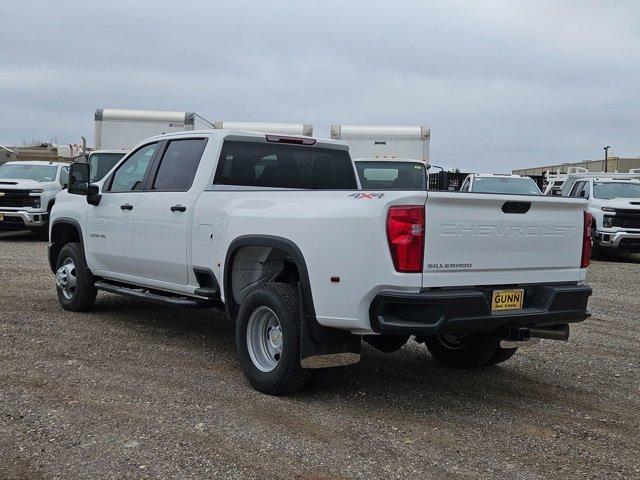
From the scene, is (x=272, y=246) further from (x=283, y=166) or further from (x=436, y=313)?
(x=283, y=166)

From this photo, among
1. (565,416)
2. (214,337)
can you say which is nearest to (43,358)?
(214,337)

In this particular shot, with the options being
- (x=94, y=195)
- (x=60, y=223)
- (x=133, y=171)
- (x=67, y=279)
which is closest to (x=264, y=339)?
(x=133, y=171)

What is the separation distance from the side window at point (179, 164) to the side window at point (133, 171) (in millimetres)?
290

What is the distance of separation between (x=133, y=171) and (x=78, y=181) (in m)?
0.67

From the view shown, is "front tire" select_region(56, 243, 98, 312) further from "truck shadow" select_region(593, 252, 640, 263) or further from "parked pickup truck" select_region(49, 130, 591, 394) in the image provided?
"truck shadow" select_region(593, 252, 640, 263)

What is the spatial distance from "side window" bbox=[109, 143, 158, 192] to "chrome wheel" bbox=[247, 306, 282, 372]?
7.68 feet

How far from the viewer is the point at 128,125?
57.2 feet

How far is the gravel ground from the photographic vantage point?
161 inches

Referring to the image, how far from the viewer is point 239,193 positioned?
226 inches

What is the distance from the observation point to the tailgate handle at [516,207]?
193 inches

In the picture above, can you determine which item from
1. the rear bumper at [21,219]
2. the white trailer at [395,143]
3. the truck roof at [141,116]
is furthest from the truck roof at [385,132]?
the rear bumper at [21,219]

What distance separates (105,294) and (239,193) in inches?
187

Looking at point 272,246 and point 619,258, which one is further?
point 619,258

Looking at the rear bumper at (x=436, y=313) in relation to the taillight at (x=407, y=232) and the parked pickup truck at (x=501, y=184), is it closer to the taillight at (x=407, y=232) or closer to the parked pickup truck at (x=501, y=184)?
the taillight at (x=407, y=232)
